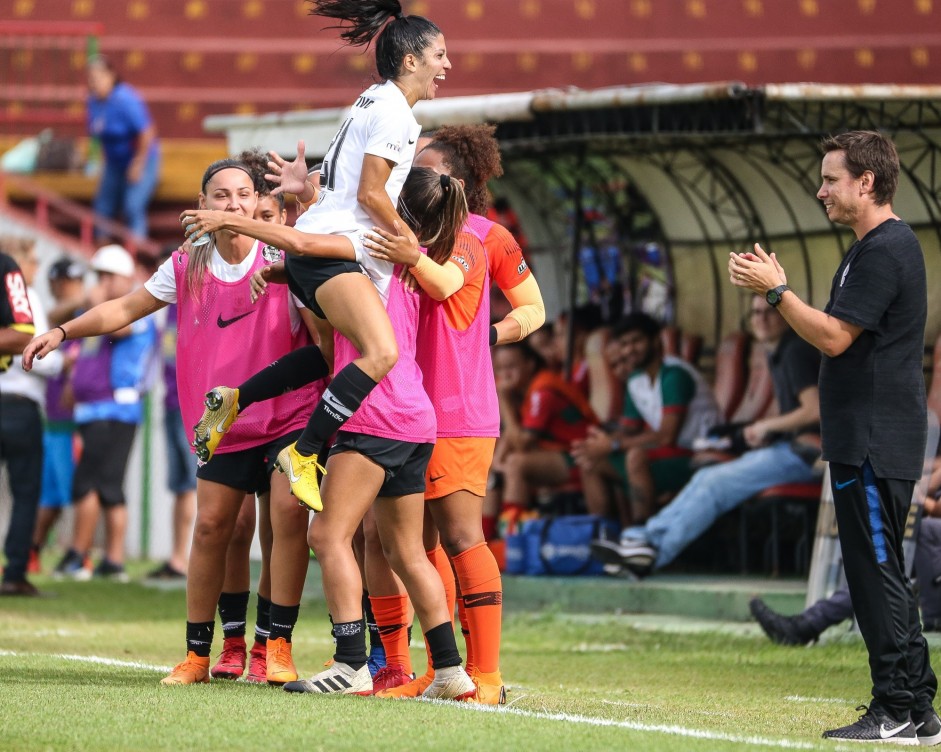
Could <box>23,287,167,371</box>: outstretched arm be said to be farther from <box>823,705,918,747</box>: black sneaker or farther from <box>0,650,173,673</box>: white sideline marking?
<box>823,705,918,747</box>: black sneaker

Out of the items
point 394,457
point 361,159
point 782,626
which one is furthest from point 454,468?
point 782,626

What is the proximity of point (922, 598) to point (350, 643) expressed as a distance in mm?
3631

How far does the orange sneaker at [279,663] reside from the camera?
20.0 ft

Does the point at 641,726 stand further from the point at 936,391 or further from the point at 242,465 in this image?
the point at 936,391

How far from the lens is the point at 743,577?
10.7 metres

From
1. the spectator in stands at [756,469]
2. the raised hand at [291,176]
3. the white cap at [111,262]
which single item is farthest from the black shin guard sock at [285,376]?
the white cap at [111,262]

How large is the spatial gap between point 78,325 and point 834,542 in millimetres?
4318

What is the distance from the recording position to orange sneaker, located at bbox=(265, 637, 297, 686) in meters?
6.11

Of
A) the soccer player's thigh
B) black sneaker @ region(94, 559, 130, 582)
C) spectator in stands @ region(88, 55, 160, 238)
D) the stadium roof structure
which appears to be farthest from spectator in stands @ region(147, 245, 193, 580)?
spectator in stands @ region(88, 55, 160, 238)

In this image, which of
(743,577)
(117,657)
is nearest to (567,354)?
(743,577)

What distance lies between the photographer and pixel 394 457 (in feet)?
18.6

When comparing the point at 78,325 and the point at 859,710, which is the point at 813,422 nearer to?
the point at 859,710

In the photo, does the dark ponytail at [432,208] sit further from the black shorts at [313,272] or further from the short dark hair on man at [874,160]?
the short dark hair on man at [874,160]

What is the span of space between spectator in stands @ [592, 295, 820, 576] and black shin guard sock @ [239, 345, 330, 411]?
451cm
